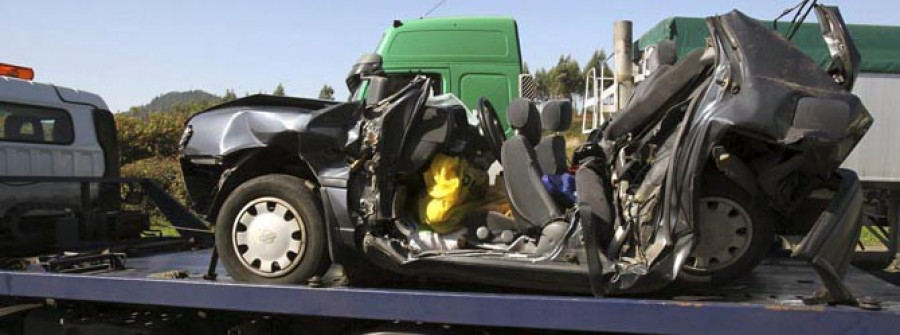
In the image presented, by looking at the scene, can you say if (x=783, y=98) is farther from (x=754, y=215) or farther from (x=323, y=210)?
(x=323, y=210)

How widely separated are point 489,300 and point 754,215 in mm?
1383

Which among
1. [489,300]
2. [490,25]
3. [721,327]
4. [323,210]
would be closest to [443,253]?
[489,300]

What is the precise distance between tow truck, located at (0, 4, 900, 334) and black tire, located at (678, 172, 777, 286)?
4.2 inches

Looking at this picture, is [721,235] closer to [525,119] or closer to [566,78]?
[525,119]

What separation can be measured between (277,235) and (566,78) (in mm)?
32797

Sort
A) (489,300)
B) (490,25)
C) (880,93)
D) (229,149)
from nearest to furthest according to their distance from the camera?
1. (489,300)
2. (229,149)
3. (490,25)
4. (880,93)

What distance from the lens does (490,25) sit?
8219 millimetres

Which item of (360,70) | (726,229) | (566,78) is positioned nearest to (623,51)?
(360,70)

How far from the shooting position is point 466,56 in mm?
8086

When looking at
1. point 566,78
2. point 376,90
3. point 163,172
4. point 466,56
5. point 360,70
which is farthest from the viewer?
point 566,78

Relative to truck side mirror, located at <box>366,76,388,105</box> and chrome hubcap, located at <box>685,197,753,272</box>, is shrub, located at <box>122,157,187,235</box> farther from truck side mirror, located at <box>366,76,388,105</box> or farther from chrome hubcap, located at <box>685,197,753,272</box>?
chrome hubcap, located at <box>685,197,753,272</box>

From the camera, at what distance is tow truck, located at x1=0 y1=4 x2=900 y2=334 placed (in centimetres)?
341

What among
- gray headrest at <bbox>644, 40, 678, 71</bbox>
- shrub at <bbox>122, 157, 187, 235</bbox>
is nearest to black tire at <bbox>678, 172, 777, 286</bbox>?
gray headrest at <bbox>644, 40, 678, 71</bbox>

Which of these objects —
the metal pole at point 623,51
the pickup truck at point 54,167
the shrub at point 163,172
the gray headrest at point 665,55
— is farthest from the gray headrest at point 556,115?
the shrub at point 163,172
